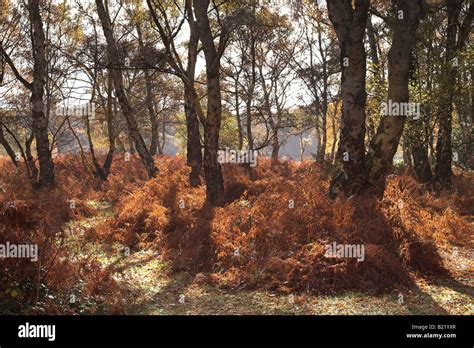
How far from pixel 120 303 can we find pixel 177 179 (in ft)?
24.9

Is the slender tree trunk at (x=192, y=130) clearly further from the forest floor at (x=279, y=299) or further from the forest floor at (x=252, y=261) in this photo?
the forest floor at (x=279, y=299)

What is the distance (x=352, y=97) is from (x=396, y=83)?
0.91 metres

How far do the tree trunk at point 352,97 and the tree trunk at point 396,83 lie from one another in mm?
299

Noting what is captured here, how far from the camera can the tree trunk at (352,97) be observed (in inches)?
356

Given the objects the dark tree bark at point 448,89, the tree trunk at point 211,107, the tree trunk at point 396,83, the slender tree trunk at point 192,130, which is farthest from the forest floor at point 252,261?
the slender tree trunk at point 192,130

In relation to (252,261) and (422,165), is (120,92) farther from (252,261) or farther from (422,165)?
(422,165)

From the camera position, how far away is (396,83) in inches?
354

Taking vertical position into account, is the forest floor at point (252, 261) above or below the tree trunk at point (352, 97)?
below

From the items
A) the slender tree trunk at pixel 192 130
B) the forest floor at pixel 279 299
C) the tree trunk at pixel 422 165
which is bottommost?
the forest floor at pixel 279 299

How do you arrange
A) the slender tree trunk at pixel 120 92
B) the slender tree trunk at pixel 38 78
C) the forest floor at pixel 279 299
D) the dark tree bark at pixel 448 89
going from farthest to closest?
the slender tree trunk at pixel 120 92, the slender tree trunk at pixel 38 78, the dark tree bark at pixel 448 89, the forest floor at pixel 279 299

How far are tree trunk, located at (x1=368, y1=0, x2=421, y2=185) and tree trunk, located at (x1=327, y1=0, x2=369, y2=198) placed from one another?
30 cm

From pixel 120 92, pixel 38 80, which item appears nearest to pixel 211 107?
pixel 120 92
